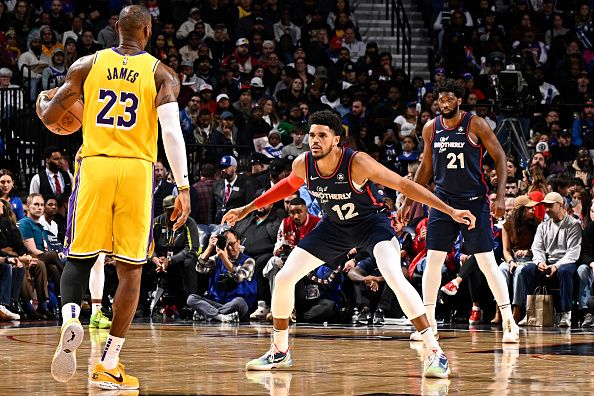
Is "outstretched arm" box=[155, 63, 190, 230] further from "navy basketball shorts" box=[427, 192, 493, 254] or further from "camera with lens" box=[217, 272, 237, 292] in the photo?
"camera with lens" box=[217, 272, 237, 292]

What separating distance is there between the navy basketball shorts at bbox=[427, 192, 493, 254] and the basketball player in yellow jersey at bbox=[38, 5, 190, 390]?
367 centimetres

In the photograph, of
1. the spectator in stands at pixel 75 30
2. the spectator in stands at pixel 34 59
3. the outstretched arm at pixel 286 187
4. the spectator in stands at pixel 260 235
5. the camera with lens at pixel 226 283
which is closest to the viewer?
the outstretched arm at pixel 286 187

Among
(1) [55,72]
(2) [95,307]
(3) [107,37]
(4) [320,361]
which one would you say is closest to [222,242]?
(2) [95,307]

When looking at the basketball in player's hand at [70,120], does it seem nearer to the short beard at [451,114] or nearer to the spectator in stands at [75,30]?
the short beard at [451,114]

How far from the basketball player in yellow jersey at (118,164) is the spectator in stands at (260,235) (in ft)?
24.5

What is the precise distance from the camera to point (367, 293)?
1312 cm

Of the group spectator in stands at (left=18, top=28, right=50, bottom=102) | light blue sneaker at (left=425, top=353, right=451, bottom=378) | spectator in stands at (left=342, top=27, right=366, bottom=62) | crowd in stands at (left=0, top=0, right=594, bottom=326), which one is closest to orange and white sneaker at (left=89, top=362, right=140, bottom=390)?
light blue sneaker at (left=425, top=353, right=451, bottom=378)

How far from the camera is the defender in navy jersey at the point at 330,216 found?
7.20 m

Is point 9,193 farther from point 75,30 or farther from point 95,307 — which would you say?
point 75,30

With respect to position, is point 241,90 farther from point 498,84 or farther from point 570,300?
point 570,300

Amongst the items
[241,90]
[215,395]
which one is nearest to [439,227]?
[215,395]

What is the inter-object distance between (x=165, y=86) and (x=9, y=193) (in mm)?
8765

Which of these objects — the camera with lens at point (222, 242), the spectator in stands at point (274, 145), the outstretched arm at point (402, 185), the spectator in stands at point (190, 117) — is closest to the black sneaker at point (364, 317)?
the camera with lens at point (222, 242)

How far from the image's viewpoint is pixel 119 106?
6.18 m
